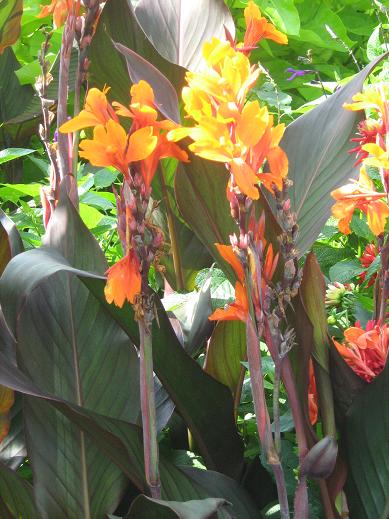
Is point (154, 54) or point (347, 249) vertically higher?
point (154, 54)

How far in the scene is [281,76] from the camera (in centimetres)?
281

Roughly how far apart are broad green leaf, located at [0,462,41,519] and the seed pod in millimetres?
332

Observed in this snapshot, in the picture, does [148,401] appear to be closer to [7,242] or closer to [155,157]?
[155,157]

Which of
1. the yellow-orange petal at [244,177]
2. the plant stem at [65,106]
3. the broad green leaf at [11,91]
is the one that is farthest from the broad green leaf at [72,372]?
the broad green leaf at [11,91]

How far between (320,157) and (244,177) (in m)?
0.45

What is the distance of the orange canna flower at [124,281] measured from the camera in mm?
702

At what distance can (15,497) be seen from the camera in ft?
3.00

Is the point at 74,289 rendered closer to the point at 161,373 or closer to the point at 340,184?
the point at 161,373

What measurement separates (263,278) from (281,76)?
2.18m

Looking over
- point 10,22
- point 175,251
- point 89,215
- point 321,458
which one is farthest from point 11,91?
point 321,458

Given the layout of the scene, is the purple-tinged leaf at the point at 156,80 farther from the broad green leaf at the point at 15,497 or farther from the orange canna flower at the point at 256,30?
the broad green leaf at the point at 15,497

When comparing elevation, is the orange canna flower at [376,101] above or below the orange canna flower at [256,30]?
below

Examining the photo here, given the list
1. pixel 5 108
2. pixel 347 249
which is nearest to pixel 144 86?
pixel 347 249

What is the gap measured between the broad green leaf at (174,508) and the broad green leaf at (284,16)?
1856mm
